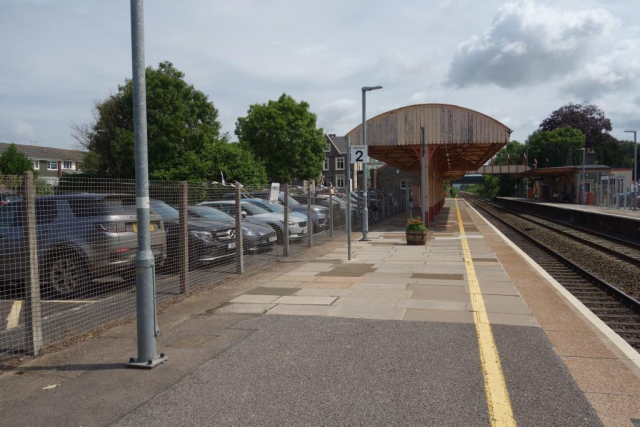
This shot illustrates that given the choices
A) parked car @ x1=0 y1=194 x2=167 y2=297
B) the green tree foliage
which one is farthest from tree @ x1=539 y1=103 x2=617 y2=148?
parked car @ x1=0 y1=194 x2=167 y2=297

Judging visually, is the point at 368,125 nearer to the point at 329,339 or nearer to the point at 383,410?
the point at 329,339

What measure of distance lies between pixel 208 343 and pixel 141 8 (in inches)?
132

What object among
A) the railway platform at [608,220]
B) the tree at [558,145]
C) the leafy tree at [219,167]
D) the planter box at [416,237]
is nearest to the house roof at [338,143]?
the tree at [558,145]

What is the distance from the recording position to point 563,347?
18.0ft

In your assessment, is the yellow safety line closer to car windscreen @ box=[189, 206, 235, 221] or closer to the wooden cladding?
car windscreen @ box=[189, 206, 235, 221]

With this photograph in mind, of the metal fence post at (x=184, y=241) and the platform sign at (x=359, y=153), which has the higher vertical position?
the platform sign at (x=359, y=153)

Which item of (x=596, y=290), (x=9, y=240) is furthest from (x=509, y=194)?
(x=9, y=240)

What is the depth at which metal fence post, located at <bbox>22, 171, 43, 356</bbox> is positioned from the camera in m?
5.23

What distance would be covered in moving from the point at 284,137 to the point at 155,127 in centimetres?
1491

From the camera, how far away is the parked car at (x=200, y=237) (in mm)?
8102

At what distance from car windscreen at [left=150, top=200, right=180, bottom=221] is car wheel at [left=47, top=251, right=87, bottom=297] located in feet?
5.10

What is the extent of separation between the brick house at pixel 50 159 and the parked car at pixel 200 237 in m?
65.1

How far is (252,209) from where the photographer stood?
15.4 meters

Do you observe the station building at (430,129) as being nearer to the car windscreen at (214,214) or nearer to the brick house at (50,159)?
the car windscreen at (214,214)
